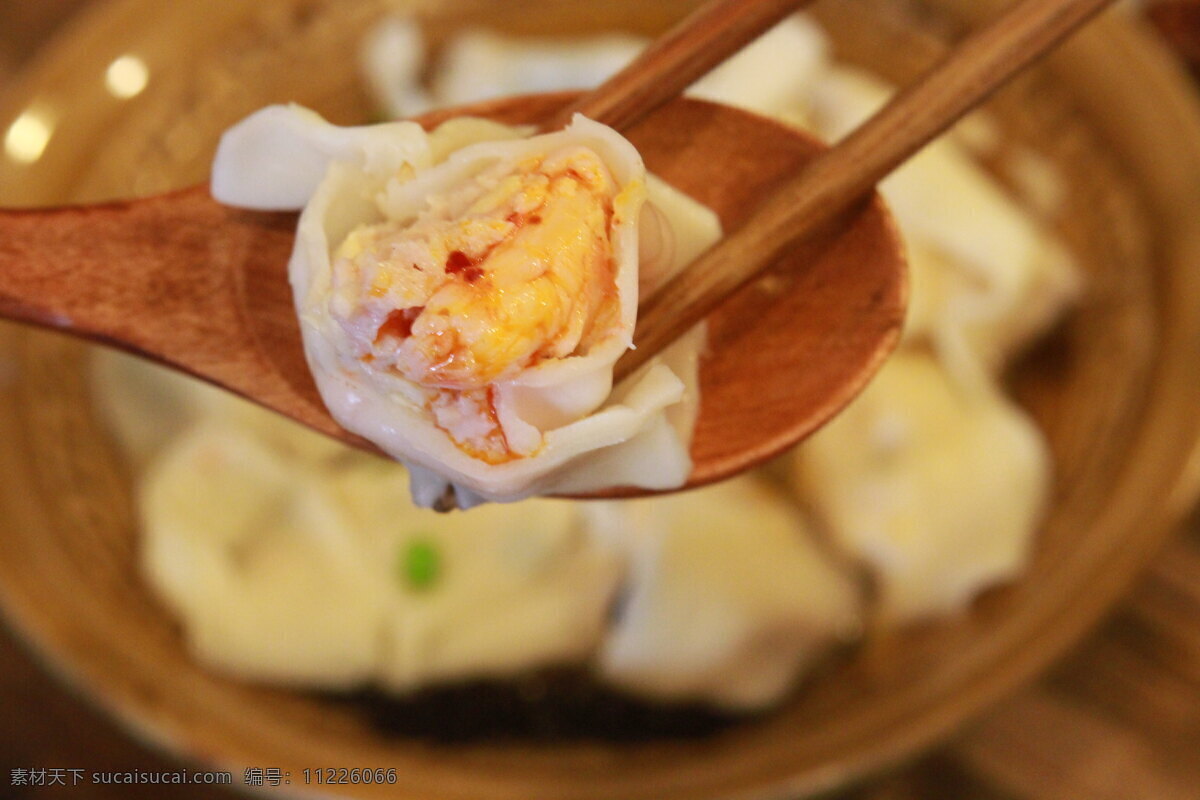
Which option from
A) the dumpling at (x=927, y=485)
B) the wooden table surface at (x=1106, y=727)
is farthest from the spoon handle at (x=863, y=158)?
the wooden table surface at (x=1106, y=727)

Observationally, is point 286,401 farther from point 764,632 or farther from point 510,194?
point 764,632

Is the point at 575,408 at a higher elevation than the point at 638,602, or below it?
higher

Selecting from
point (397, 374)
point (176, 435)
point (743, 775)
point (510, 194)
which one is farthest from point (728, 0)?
point (176, 435)

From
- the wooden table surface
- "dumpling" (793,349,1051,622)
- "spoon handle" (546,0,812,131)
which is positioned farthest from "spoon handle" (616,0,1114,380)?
the wooden table surface

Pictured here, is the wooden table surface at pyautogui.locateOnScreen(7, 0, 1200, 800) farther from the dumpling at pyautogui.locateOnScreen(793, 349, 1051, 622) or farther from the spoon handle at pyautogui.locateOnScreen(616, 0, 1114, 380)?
the spoon handle at pyautogui.locateOnScreen(616, 0, 1114, 380)

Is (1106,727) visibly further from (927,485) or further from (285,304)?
(285,304)
